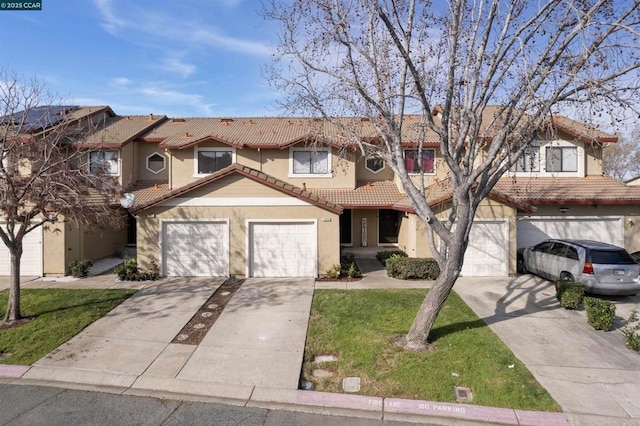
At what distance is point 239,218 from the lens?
13.7m

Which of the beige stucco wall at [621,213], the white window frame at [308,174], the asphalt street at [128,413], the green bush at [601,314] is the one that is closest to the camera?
the asphalt street at [128,413]

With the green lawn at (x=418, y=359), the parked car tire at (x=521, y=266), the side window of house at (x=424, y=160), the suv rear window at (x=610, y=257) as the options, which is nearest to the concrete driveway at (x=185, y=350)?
the green lawn at (x=418, y=359)

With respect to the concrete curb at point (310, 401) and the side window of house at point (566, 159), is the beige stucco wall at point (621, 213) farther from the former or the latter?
the concrete curb at point (310, 401)

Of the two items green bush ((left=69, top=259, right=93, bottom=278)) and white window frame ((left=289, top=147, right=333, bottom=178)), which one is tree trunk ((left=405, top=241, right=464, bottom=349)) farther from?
green bush ((left=69, top=259, right=93, bottom=278))

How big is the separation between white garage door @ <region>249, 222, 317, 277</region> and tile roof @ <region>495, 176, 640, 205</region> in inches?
308

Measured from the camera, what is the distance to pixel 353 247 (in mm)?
18641

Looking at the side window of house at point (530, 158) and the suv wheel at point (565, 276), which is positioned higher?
the side window of house at point (530, 158)

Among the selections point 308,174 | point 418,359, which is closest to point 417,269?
point 418,359

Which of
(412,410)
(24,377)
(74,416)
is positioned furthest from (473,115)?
(24,377)

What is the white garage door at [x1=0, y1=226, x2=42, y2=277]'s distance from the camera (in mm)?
13875

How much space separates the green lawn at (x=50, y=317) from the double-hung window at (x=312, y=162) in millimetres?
9039

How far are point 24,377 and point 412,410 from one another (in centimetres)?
665

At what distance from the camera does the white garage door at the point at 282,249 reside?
45.3ft

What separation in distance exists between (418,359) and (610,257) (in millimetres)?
7717
